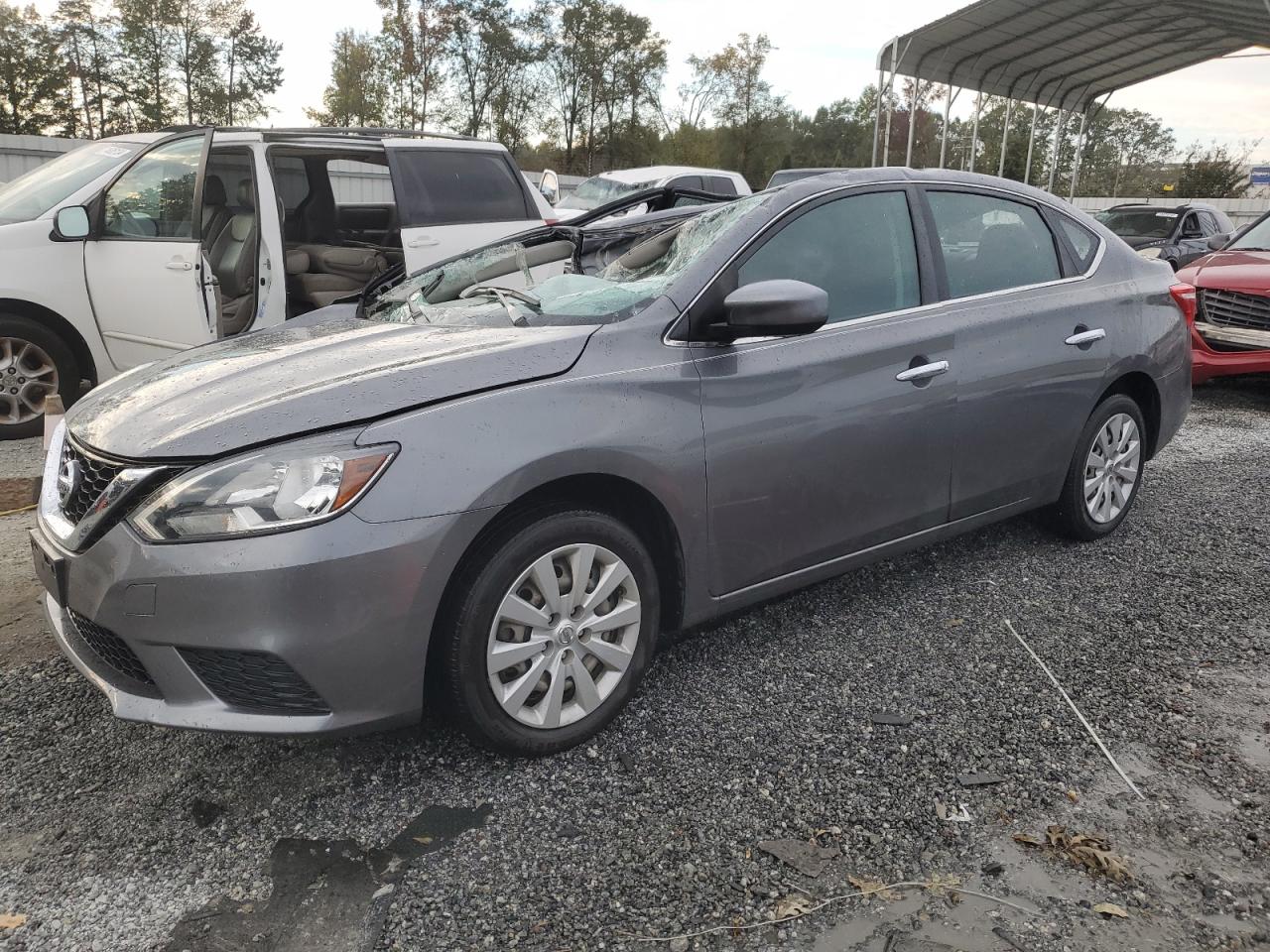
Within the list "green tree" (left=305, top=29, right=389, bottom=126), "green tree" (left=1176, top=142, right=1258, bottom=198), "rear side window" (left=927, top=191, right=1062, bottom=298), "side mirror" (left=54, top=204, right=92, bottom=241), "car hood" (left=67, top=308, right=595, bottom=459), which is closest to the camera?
"car hood" (left=67, top=308, right=595, bottom=459)

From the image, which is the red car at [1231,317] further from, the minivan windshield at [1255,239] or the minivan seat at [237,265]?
the minivan seat at [237,265]

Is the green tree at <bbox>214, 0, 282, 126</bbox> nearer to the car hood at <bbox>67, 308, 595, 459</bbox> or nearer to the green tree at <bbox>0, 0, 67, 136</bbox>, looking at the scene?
the green tree at <bbox>0, 0, 67, 136</bbox>

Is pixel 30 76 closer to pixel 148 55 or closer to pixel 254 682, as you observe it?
pixel 148 55

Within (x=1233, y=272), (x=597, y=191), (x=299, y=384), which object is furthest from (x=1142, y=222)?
(x=299, y=384)

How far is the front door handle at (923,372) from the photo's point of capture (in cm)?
345

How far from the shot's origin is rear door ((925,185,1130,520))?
3.73 meters

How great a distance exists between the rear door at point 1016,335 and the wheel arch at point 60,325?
17.6 feet

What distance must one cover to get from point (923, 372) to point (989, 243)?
0.84m

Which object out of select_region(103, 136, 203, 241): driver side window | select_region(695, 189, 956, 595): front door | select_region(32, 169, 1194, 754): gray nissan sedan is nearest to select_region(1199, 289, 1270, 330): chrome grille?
select_region(32, 169, 1194, 754): gray nissan sedan

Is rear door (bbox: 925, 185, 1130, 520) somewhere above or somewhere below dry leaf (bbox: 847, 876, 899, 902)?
above

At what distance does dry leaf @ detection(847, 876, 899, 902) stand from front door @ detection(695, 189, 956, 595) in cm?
103

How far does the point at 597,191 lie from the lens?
51.2ft

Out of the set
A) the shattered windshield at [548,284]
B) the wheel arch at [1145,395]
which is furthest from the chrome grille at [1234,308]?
the shattered windshield at [548,284]

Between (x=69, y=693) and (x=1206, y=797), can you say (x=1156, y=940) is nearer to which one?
(x=1206, y=797)
